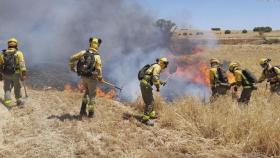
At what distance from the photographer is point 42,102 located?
12.9 meters

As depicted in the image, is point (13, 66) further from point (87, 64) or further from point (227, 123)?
point (227, 123)

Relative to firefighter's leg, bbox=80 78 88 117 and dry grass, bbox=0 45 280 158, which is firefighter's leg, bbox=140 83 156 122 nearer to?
dry grass, bbox=0 45 280 158

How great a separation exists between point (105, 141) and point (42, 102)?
14.3ft

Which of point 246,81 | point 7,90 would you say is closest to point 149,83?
point 246,81

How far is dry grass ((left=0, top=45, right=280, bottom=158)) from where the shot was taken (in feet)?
27.6

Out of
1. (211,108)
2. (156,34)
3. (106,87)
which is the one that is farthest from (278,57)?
(211,108)

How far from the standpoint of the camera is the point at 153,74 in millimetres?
10586

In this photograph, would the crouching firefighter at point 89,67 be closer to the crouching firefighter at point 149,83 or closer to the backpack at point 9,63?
the crouching firefighter at point 149,83

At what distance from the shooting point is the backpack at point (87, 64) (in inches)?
409

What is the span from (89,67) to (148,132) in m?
1.97

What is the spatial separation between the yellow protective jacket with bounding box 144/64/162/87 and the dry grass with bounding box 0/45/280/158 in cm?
85

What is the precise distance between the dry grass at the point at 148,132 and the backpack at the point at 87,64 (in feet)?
3.69

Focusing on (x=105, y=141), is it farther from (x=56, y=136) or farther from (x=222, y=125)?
(x=222, y=125)

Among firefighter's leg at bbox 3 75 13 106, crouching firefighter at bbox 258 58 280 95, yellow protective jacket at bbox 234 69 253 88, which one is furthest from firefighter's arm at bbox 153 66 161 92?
crouching firefighter at bbox 258 58 280 95
